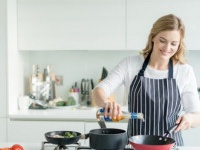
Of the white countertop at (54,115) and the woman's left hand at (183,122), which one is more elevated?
the woman's left hand at (183,122)

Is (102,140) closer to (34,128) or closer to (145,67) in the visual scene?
(145,67)

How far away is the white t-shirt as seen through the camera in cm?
208

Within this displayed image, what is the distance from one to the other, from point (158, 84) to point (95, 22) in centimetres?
125

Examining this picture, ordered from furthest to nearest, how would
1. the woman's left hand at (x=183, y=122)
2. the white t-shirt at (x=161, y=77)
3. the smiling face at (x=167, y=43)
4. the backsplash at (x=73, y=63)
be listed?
the backsplash at (x=73, y=63) → the white t-shirt at (x=161, y=77) → the smiling face at (x=167, y=43) → the woman's left hand at (x=183, y=122)

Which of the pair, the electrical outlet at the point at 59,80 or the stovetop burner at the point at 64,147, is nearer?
the stovetop burner at the point at 64,147

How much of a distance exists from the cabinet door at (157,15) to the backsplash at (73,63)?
41 cm

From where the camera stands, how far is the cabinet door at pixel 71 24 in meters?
3.18

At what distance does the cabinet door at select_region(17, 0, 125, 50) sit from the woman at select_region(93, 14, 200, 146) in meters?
1.06

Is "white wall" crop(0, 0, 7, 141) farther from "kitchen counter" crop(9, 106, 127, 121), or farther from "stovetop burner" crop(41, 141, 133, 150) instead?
"stovetop burner" crop(41, 141, 133, 150)

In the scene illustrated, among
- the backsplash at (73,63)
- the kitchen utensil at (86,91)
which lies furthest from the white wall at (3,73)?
the kitchen utensil at (86,91)

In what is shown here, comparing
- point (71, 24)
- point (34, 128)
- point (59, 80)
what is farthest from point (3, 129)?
point (71, 24)

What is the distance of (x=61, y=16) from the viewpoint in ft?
10.5

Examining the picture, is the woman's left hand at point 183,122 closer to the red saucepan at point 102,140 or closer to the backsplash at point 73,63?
the red saucepan at point 102,140

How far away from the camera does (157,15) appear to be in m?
3.16
